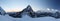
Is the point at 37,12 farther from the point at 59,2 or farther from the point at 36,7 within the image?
the point at 59,2

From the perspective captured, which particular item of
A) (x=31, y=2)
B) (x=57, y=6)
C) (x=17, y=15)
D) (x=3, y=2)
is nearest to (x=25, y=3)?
(x=31, y=2)

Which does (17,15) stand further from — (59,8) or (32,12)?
(59,8)

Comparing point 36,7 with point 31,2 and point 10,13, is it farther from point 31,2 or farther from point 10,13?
point 10,13

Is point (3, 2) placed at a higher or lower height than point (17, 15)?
higher

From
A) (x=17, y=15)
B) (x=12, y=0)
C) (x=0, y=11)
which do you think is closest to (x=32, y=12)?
(x=17, y=15)

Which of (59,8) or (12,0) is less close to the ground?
(12,0)

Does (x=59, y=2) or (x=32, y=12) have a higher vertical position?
(x=59, y=2)

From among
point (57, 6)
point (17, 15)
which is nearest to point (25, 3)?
point (17, 15)
